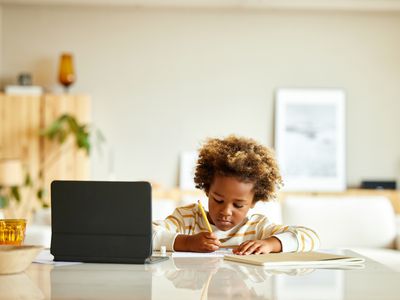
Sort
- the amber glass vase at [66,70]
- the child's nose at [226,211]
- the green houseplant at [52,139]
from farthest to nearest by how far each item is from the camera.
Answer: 1. the amber glass vase at [66,70]
2. the green houseplant at [52,139]
3. the child's nose at [226,211]

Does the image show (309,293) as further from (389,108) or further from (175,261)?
(389,108)

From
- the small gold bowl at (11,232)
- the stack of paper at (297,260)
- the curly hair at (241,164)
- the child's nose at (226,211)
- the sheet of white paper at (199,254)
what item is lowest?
the sheet of white paper at (199,254)

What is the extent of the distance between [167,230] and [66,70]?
191 inches

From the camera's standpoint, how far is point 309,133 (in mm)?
7391

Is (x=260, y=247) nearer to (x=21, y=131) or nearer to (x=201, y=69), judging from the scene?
(x=21, y=131)

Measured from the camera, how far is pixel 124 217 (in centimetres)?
183

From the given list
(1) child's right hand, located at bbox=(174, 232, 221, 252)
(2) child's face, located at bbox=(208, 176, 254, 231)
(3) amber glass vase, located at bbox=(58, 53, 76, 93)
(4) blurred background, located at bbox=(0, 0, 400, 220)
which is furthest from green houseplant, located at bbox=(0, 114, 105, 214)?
(1) child's right hand, located at bbox=(174, 232, 221, 252)

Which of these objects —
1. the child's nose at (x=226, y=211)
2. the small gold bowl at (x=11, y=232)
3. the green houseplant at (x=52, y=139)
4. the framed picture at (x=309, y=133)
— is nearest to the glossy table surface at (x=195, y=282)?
the small gold bowl at (x=11, y=232)

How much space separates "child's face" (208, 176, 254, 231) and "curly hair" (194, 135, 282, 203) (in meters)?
0.02

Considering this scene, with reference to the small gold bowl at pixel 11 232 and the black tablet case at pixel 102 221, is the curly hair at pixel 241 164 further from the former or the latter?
the small gold bowl at pixel 11 232

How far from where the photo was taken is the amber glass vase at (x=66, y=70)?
7047 mm

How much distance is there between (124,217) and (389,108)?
5.97 metres

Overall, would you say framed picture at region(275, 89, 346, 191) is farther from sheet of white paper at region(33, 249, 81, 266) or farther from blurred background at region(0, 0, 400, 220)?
sheet of white paper at region(33, 249, 81, 266)

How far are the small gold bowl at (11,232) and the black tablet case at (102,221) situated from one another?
0.10 metres
